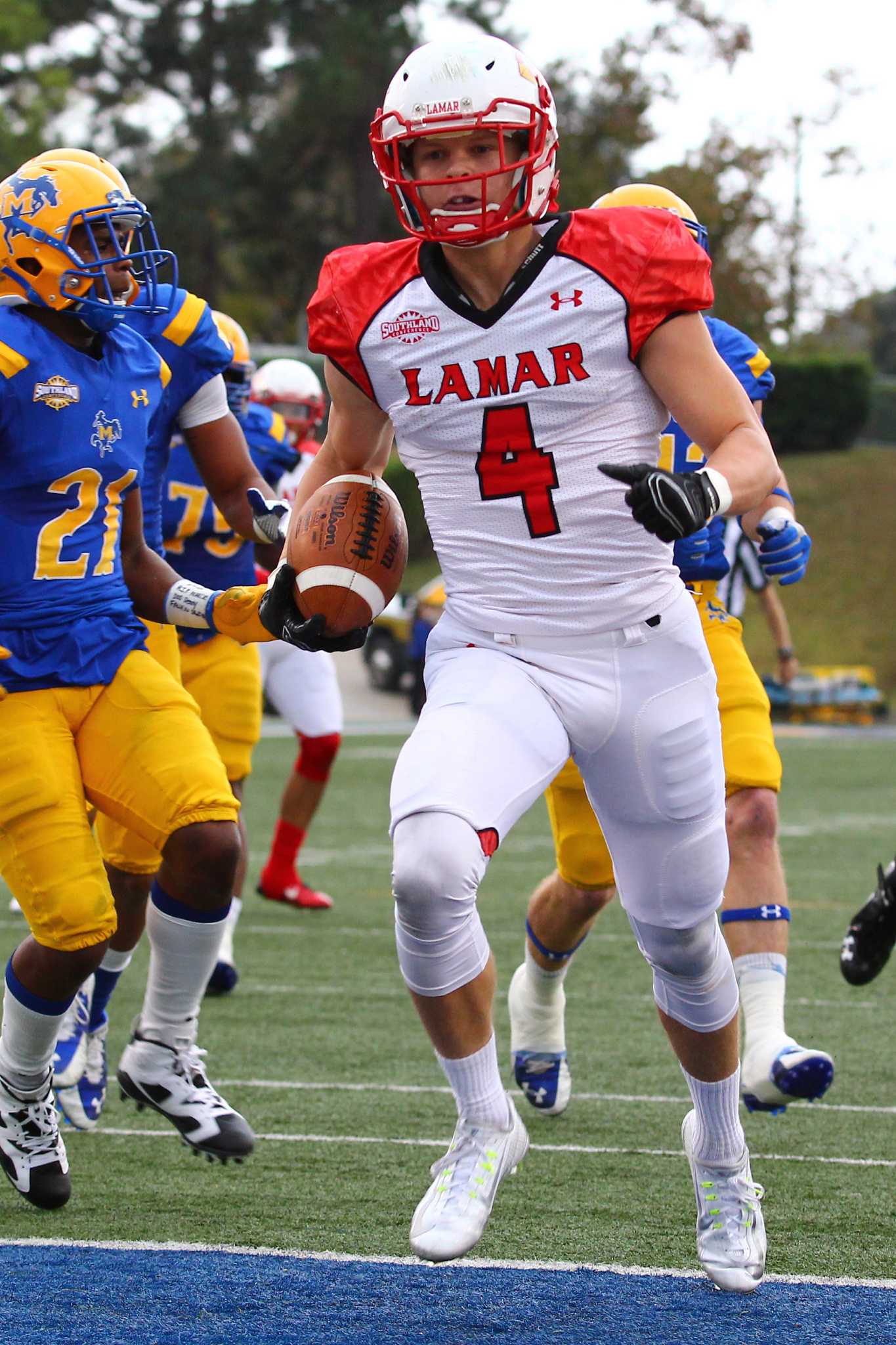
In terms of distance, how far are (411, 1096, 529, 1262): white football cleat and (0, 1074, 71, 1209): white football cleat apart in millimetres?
1014

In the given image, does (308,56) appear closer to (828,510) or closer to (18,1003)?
(828,510)

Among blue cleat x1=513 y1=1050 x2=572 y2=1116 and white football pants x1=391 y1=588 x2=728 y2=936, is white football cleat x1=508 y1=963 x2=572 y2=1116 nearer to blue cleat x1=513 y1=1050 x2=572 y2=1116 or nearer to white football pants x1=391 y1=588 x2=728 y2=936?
blue cleat x1=513 y1=1050 x2=572 y2=1116

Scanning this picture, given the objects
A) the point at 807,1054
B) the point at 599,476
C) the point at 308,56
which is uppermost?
the point at 599,476

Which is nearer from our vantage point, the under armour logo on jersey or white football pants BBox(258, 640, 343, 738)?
the under armour logo on jersey

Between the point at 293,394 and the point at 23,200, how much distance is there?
11.6ft

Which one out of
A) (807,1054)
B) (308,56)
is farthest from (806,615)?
(807,1054)

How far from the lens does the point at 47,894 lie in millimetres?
3434

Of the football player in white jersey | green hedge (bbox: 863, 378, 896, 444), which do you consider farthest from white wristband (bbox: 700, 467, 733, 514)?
green hedge (bbox: 863, 378, 896, 444)

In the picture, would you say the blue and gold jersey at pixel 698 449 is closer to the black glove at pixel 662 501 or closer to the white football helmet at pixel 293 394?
the black glove at pixel 662 501

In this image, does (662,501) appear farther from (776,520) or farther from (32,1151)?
(32,1151)

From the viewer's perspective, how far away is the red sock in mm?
7449

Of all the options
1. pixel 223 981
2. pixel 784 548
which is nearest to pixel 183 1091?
pixel 784 548

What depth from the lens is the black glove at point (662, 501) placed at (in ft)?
8.52

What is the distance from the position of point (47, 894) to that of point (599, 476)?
1.35m
